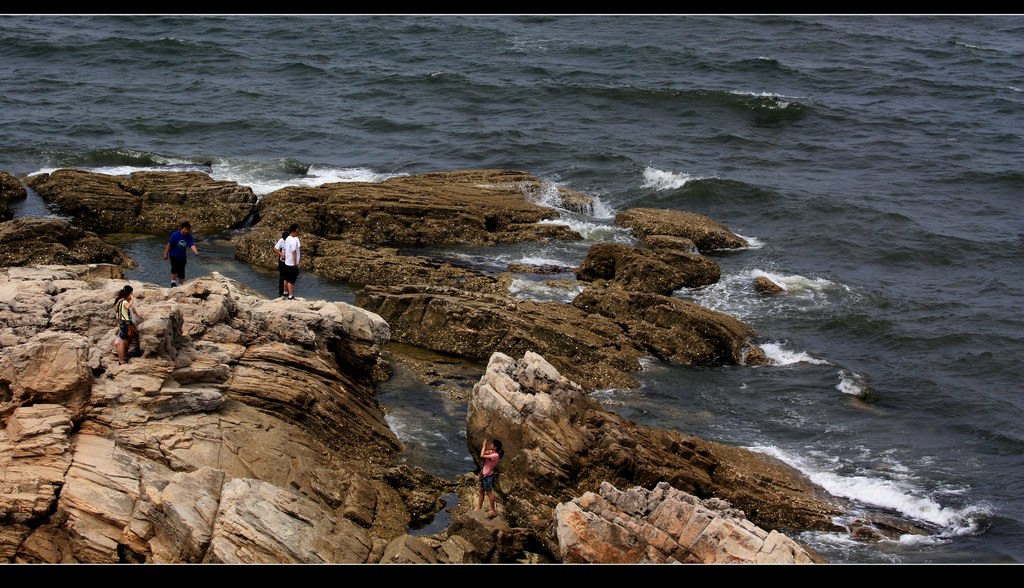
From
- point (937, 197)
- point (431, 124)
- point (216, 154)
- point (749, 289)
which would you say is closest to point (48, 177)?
point (216, 154)

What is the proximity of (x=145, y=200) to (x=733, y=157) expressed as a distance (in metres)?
25.7

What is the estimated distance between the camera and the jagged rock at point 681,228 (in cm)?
3491

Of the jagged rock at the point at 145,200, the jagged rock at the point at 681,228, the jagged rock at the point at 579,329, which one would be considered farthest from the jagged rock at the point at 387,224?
the jagged rock at the point at 579,329

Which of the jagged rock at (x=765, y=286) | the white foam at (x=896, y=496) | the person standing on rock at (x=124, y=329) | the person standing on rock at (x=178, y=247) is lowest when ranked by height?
the white foam at (x=896, y=496)

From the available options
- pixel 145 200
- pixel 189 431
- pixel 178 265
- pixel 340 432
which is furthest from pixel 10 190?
pixel 189 431

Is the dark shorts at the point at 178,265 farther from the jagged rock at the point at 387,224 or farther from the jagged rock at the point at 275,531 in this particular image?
the jagged rock at the point at 275,531

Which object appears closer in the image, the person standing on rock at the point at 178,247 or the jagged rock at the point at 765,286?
the person standing on rock at the point at 178,247

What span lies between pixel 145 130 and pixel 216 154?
510 cm

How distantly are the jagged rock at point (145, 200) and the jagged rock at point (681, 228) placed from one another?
12511 mm

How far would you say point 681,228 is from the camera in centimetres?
3519

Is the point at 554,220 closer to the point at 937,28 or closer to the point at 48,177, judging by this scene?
the point at 48,177

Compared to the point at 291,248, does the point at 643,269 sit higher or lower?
lower

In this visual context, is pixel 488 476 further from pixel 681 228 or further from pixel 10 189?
pixel 10 189

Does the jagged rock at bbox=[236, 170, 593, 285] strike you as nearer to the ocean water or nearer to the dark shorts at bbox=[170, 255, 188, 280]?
the ocean water
